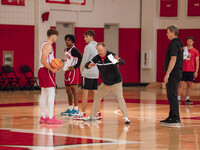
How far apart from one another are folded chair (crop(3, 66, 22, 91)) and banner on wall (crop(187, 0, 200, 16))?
865 centimetres

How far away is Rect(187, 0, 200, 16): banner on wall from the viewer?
65.8 ft

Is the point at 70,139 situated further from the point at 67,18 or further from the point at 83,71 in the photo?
the point at 67,18

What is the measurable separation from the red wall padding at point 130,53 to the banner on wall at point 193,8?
8.92 feet

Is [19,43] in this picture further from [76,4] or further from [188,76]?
[188,76]

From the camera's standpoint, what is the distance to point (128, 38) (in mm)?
21188

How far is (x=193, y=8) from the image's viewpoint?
66.1 ft

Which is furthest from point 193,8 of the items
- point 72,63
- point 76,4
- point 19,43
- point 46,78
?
point 46,78

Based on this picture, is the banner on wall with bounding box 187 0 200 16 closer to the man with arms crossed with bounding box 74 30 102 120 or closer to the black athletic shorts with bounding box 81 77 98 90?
the man with arms crossed with bounding box 74 30 102 120

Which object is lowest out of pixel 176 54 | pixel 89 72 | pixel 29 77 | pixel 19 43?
pixel 29 77

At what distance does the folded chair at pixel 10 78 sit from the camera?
17.2 m

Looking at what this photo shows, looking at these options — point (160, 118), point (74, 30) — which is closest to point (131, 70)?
point (74, 30)

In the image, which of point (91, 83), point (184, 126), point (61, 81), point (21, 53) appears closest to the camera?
point (184, 126)

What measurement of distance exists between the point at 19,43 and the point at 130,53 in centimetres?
593

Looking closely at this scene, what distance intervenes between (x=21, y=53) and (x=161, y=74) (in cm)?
701
